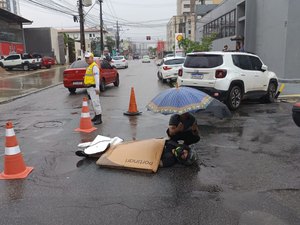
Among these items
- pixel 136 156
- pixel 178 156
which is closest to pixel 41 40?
pixel 136 156

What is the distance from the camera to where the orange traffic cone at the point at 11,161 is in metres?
5.05

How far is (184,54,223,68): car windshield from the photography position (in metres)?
9.91

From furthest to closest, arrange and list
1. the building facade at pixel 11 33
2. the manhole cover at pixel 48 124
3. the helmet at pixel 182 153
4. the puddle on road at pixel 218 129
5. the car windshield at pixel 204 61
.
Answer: the building facade at pixel 11 33
the car windshield at pixel 204 61
the manhole cover at pixel 48 124
the puddle on road at pixel 218 129
the helmet at pixel 182 153

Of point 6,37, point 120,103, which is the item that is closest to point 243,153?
point 120,103

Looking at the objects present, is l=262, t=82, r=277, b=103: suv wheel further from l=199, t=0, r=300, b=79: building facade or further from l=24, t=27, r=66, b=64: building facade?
l=24, t=27, r=66, b=64: building facade

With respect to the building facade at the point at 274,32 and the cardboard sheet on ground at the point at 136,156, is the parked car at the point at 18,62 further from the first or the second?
the cardboard sheet on ground at the point at 136,156

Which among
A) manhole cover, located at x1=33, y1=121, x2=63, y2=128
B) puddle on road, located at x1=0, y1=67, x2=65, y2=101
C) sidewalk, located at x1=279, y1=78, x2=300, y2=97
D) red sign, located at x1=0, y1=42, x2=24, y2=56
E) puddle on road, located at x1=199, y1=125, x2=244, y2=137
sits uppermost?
red sign, located at x1=0, y1=42, x2=24, y2=56

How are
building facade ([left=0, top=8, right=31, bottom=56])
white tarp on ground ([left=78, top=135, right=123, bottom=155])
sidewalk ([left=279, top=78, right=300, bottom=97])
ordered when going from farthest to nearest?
building facade ([left=0, top=8, right=31, bottom=56]) < sidewalk ([left=279, top=78, right=300, bottom=97]) < white tarp on ground ([left=78, top=135, right=123, bottom=155])

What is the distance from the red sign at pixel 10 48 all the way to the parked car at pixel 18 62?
3096mm

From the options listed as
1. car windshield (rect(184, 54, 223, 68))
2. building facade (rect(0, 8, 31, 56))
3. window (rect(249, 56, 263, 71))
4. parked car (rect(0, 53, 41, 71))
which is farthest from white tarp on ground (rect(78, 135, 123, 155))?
building facade (rect(0, 8, 31, 56))

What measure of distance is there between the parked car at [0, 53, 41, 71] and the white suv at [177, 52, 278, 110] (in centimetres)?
2863

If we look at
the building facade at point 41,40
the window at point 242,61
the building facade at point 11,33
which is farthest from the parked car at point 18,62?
the window at point 242,61

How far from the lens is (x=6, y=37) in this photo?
1569 inches

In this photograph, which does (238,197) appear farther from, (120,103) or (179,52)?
(179,52)
